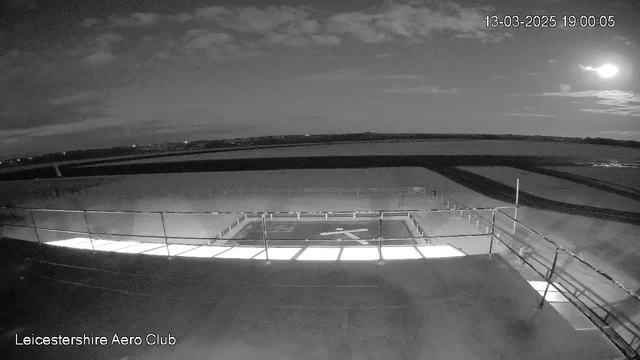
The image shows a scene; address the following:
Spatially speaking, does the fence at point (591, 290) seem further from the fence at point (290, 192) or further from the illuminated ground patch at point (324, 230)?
the fence at point (290, 192)

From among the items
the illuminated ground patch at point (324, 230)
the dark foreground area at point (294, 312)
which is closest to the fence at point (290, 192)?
the illuminated ground patch at point (324, 230)

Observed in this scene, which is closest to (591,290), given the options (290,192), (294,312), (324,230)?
(324,230)

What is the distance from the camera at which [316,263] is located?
545cm

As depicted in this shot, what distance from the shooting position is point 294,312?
4.11 m

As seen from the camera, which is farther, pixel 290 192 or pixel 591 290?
pixel 290 192

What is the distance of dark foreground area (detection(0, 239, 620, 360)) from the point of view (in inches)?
135

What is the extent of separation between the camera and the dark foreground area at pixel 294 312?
11.2 ft

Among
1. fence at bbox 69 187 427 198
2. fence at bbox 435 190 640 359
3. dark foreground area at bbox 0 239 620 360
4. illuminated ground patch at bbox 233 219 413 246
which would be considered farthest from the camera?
fence at bbox 69 187 427 198

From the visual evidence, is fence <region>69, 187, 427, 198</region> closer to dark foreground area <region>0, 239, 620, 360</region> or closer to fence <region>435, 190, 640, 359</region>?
fence <region>435, 190, 640, 359</region>

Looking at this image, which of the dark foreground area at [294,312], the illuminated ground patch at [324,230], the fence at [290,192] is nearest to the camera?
the dark foreground area at [294,312]

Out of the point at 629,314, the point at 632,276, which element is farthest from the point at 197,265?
the point at 632,276

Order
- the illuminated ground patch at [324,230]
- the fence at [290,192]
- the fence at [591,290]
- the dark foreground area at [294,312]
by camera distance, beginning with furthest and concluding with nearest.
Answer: the fence at [290,192] < the illuminated ground patch at [324,230] < the fence at [591,290] < the dark foreground area at [294,312]

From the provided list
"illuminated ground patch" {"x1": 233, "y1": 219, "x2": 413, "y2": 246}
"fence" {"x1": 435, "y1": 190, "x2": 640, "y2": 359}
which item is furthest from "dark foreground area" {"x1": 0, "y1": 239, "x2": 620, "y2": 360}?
"illuminated ground patch" {"x1": 233, "y1": 219, "x2": 413, "y2": 246}

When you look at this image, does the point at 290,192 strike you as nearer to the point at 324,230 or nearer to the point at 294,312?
the point at 324,230
